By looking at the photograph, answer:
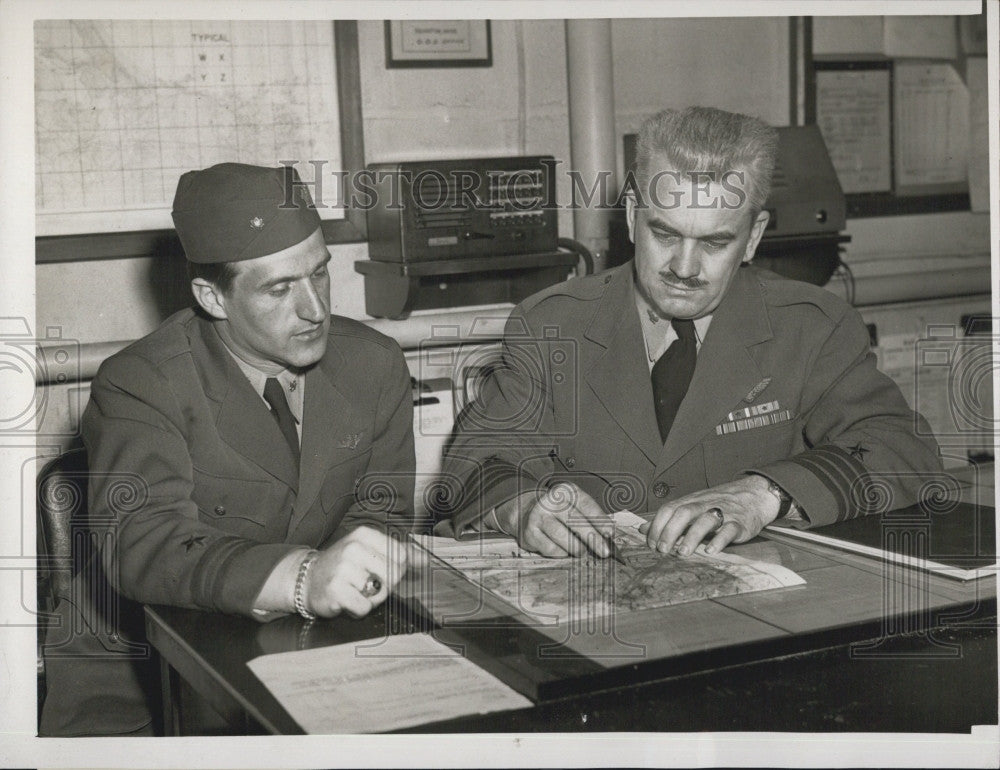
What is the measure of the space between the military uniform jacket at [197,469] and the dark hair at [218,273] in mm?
94

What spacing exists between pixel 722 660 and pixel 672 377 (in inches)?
34.2

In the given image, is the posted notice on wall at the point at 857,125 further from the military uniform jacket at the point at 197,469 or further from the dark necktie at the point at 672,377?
the military uniform jacket at the point at 197,469

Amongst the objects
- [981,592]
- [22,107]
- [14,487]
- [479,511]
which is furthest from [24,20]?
[981,592]

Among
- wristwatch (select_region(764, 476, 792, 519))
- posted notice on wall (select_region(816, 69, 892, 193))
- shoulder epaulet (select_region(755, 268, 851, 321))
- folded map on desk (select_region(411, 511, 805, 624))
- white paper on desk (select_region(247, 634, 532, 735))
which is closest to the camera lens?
white paper on desk (select_region(247, 634, 532, 735))

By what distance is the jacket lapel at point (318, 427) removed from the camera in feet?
6.04

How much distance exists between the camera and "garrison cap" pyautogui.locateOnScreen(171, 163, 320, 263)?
1.73 m

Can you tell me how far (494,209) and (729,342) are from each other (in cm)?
102

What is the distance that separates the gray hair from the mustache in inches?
6.2

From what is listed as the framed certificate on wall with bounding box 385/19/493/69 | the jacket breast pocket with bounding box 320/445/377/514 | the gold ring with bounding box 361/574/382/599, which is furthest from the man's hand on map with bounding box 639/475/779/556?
the framed certificate on wall with bounding box 385/19/493/69

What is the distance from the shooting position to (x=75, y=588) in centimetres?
183

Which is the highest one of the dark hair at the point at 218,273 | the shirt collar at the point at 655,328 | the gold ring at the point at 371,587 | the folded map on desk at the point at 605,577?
the dark hair at the point at 218,273

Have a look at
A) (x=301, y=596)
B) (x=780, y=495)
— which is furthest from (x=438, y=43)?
(x=301, y=596)

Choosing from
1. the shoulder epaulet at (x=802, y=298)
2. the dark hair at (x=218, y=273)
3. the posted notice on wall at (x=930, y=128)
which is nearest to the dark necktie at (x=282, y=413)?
the dark hair at (x=218, y=273)

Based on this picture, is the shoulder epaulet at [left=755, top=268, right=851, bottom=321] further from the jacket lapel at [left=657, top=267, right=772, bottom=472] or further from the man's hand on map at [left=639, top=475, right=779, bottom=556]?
the man's hand on map at [left=639, top=475, right=779, bottom=556]
